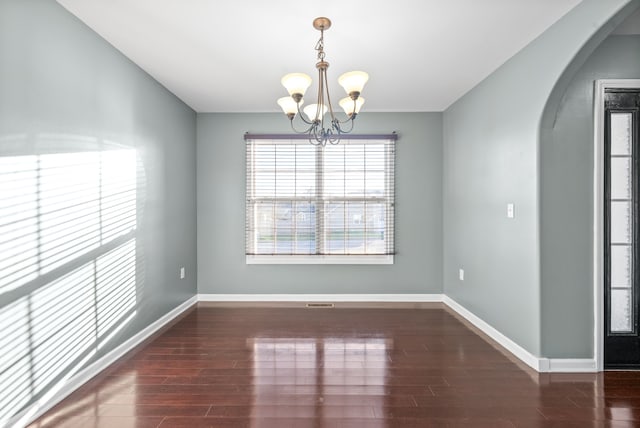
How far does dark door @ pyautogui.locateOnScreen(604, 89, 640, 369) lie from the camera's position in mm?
2693

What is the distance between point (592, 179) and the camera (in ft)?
8.86

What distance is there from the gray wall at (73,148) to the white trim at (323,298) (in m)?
0.91

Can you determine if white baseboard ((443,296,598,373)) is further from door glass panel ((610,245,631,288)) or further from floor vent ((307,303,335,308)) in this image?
floor vent ((307,303,335,308))

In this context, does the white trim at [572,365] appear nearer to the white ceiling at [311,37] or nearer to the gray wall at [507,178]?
the gray wall at [507,178]

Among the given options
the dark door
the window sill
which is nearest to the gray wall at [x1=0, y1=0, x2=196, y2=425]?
the window sill

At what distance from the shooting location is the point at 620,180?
2713 millimetres

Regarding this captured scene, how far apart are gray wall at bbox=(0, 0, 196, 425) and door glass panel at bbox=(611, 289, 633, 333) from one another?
12.8ft

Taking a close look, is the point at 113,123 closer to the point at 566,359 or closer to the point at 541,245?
the point at 541,245

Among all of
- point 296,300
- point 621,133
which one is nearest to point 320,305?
point 296,300

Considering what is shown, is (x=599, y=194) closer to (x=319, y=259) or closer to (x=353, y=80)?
(x=353, y=80)

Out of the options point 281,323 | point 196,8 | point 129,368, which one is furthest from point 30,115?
point 281,323

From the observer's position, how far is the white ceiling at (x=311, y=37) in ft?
7.68

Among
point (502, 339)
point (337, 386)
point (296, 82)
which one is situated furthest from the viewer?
point (502, 339)

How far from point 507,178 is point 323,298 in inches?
105
